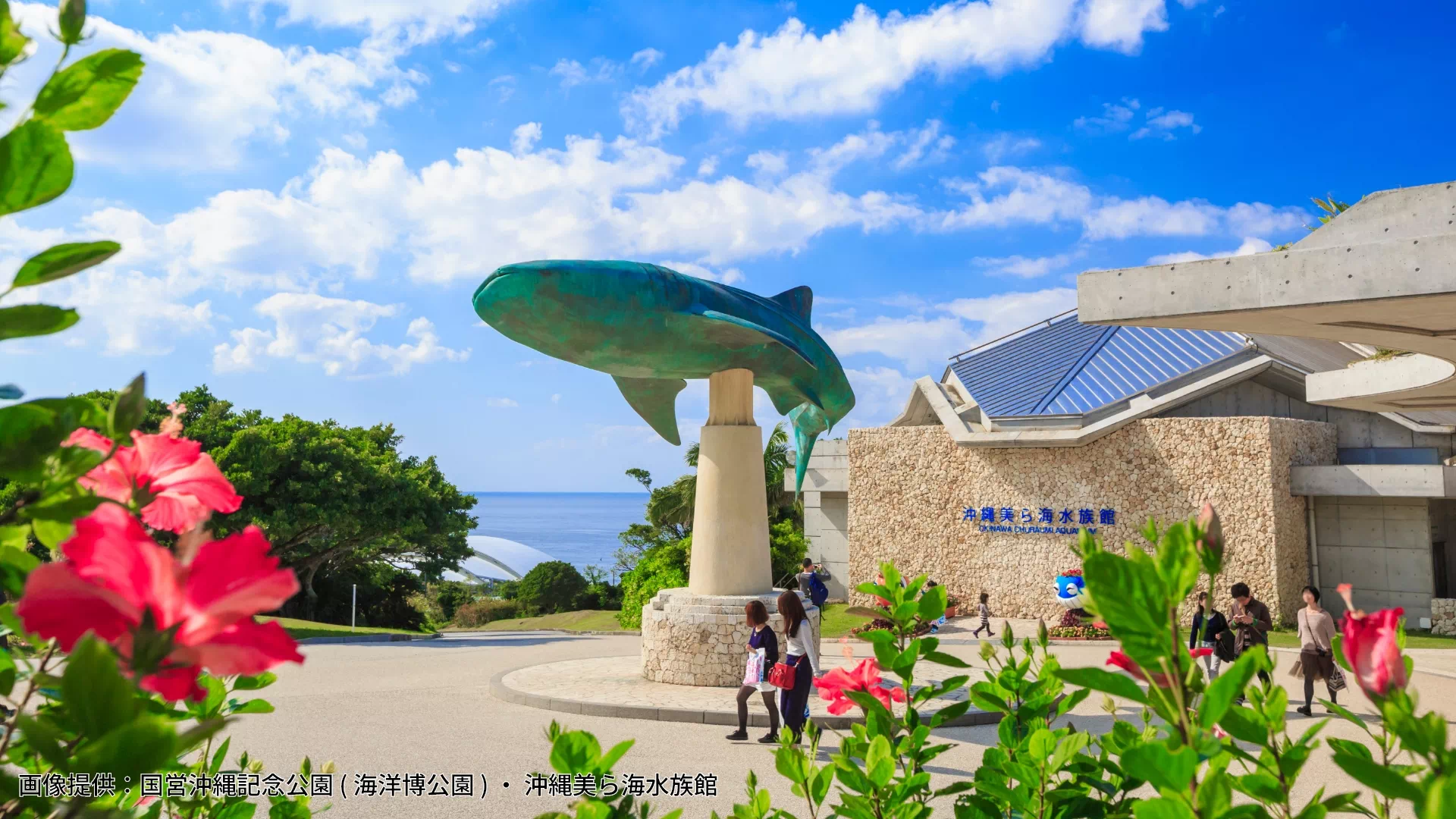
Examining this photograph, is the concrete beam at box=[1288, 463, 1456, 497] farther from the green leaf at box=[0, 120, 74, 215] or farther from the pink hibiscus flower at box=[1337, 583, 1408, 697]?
the green leaf at box=[0, 120, 74, 215]

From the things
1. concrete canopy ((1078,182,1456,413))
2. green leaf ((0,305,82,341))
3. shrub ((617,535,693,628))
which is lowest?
shrub ((617,535,693,628))

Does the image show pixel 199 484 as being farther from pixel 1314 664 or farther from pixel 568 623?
pixel 568 623

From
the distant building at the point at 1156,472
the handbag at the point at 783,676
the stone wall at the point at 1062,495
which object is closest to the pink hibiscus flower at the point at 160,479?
Result: the handbag at the point at 783,676

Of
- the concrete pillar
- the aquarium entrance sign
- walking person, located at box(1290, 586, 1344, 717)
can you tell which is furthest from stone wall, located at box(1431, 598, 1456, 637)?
the concrete pillar

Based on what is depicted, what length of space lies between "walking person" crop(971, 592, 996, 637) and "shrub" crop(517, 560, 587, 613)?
49.6 feet

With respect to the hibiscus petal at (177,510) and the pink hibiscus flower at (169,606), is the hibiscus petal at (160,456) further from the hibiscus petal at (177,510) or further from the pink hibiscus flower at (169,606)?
the pink hibiscus flower at (169,606)

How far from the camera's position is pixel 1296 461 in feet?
58.7

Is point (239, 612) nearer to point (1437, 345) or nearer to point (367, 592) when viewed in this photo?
point (1437, 345)

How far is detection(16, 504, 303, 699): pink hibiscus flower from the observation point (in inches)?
30.1

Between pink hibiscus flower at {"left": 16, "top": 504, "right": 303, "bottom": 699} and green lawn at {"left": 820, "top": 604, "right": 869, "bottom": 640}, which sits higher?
pink hibiscus flower at {"left": 16, "top": 504, "right": 303, "bottom": 699}

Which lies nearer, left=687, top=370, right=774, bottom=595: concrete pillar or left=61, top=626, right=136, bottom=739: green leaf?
left=61, top=626, right=136, bottom=739: green leaf

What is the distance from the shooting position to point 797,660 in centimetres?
736

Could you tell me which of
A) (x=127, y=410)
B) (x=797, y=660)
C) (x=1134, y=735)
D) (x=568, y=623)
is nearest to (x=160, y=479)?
(x=127, y=410)

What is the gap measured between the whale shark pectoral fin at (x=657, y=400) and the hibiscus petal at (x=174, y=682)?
11189 mm
